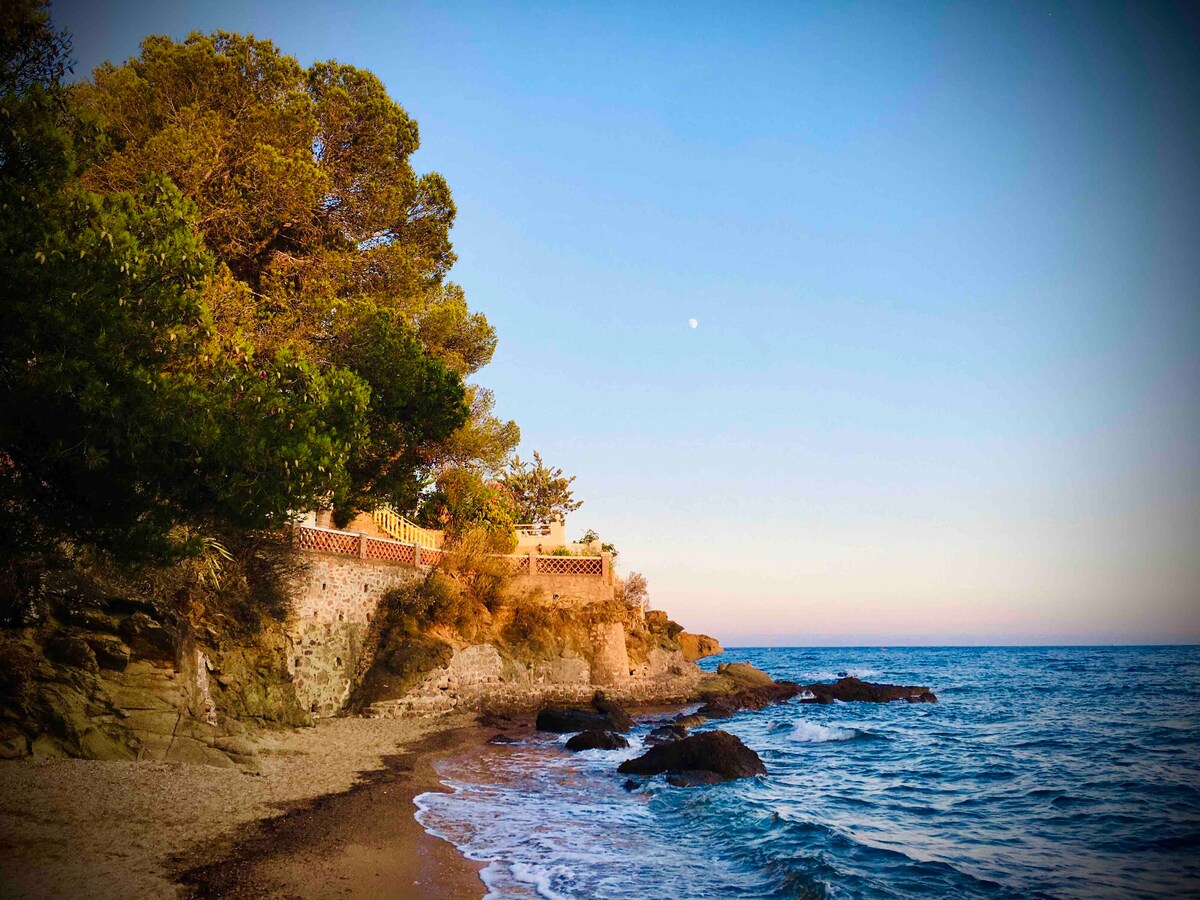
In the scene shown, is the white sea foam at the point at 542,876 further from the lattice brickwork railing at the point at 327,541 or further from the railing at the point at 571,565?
the railing at the point at 571,565

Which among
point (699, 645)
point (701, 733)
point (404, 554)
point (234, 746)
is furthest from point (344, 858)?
point (699, 645)

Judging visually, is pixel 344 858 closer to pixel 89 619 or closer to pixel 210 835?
pixel 210 835

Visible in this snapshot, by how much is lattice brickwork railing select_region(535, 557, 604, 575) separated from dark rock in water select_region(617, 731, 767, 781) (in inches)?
537

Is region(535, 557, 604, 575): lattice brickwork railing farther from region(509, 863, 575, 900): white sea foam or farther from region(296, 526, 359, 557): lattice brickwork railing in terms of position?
region(509, 863, 575, 900): white sea foam

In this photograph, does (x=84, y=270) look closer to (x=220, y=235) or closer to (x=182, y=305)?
(x=182, y=305)

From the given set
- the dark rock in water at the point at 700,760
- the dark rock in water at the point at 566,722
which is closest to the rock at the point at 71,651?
the dark rock in water at the point at 700,760

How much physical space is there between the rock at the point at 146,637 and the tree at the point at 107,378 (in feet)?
8.50

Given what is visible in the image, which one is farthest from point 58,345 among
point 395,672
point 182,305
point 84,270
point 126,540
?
point 395,672

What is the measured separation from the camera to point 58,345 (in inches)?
364

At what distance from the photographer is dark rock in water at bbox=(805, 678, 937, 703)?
4100cm

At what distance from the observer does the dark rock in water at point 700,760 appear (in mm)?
17062

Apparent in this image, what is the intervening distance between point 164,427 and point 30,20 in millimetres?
7219

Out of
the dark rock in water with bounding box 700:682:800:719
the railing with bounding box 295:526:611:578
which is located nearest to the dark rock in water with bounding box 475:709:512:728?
the railing with bounding box 295:526:611:578

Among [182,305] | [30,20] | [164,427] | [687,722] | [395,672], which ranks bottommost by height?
[687,722]
